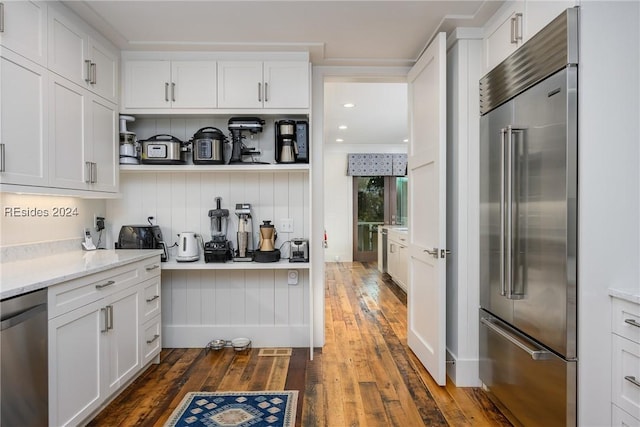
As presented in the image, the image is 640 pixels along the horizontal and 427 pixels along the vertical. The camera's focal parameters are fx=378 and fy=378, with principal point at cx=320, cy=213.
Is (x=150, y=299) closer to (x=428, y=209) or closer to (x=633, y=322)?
(x=428, y=209)

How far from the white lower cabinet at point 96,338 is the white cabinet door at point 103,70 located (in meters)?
1.25

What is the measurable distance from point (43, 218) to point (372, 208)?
6.78m

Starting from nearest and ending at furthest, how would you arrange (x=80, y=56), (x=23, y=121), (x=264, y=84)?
1. (x=23, y=121)
2. (x=80, y=56)
3. (x=264, y=84)

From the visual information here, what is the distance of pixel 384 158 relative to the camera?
8.30 m

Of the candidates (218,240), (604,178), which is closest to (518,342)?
(604,178)

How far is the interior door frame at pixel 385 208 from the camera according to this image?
27.7 feet

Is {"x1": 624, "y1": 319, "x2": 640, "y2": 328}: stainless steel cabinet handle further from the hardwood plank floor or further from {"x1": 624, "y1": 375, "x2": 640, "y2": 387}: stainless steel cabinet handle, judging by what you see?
the hardwood plank floor

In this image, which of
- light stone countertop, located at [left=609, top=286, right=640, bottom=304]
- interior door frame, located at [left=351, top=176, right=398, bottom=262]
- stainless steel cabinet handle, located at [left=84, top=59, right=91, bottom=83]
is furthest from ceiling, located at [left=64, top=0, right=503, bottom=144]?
interior door frame, located at [left=351, top=176, right=398, bottom=262]

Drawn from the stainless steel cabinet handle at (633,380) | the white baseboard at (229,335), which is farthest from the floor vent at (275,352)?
the stainless steel cabinet handle at (633,380)

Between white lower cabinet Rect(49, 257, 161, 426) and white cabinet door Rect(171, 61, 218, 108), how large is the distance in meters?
1.27

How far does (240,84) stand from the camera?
9.53 ft

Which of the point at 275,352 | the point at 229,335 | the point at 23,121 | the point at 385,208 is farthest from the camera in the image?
the point at 385,208

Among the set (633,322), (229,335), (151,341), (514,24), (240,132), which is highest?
(514,24)

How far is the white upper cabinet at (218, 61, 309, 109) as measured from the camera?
290 cm
